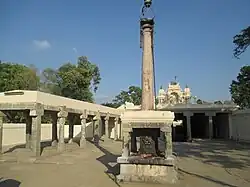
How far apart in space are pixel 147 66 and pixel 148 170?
331 centimetres

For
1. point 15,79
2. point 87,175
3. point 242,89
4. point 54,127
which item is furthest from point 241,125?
point 15,79

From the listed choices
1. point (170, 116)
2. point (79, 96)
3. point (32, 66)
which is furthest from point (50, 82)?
point (170, 116)

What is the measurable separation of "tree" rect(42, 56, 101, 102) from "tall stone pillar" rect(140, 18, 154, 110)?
25.1 meters

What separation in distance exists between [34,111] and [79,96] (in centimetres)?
2122

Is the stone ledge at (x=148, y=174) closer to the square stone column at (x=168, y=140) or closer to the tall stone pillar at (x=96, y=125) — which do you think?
the square stone column at (x=168, y=140)

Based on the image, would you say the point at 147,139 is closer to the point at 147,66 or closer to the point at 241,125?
the point at 147,66

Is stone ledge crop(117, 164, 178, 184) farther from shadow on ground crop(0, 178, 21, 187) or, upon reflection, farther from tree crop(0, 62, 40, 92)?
tree crop(0, 62, 40, 92)

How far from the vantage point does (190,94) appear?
1738 inches

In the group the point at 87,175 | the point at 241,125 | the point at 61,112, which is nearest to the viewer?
the point at 87,175

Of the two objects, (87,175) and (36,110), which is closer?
(87,175)

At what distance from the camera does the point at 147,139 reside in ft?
28.0

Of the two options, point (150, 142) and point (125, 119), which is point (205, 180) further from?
point (125, 119)

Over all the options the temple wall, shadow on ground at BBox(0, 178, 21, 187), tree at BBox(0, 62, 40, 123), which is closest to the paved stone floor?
shadow on ground at BBox(0, 178, 21, 187)

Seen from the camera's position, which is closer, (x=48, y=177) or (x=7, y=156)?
(x=48, y=177)
